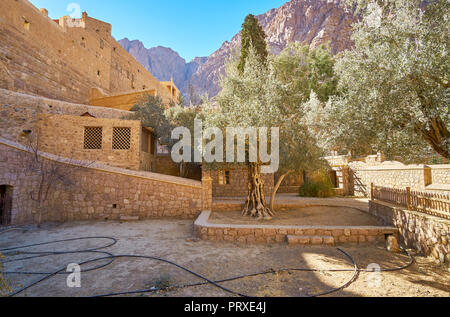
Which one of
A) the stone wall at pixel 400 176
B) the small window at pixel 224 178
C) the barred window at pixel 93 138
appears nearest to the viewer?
Answer: the stone wall at pixel 400 176

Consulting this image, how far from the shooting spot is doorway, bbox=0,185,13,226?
878cm

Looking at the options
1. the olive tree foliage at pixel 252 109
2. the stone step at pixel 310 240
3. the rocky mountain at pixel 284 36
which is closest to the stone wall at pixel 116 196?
the olive tree foliage at pixel 252 109

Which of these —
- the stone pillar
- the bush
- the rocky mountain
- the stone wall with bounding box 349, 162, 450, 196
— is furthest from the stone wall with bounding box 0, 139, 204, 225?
the rocky mountain


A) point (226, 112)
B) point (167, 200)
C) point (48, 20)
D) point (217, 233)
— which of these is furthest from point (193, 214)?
point (48, 20)

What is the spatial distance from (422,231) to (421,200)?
3.45 ft

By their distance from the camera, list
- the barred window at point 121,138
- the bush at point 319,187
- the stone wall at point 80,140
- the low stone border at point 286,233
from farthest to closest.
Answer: the bush at point 319,187, the barred window at point 121,138, the stone wall at point 80,140, the low stone border at point 286,233

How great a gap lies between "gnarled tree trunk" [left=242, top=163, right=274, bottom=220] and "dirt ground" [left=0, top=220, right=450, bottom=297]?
3466mm

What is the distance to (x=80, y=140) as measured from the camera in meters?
14.3

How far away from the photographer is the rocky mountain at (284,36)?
46094mm

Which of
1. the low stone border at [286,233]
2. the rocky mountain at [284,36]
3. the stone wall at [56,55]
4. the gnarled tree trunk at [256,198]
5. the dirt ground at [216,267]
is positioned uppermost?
the rocky mountain at [284,36]

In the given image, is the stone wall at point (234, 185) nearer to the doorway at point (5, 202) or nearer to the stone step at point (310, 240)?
the stone step at point (310, 240)

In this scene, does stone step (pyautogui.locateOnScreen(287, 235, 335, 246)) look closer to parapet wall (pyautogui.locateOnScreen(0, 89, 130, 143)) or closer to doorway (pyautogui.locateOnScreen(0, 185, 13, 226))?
doorway (pyautogui.locateOnScreen(0, 185, 13, 226))

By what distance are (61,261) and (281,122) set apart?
8.86 meters

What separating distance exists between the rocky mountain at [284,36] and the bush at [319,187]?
1454cm
